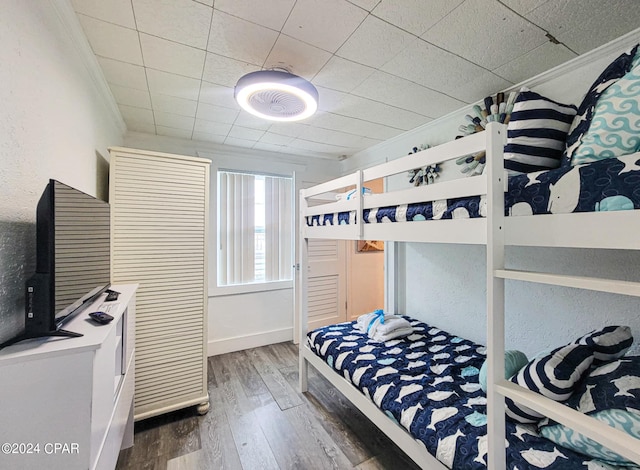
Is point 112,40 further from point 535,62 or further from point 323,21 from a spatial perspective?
point 535,62

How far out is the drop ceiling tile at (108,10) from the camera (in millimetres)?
1178

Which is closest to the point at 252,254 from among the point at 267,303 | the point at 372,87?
the point at 267,303

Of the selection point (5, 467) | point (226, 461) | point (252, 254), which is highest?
point (252, 254)

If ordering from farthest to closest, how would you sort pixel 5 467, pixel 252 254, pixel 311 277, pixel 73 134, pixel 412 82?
pixel 311 277, pixel 252 254, pixel 412 82, pixel 73 134, pixel 5 467

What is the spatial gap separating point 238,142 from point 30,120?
6.78 ft

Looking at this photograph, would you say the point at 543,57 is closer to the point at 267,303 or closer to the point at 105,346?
the point at 105,346

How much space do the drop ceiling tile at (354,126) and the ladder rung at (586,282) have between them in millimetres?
1896

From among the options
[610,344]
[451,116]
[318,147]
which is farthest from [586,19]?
[318,147]

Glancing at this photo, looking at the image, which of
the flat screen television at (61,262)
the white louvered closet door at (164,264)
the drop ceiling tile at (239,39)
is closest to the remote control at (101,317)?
the flat screen television at (61,262)

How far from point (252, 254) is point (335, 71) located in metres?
2.25

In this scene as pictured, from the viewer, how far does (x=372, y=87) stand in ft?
6.15

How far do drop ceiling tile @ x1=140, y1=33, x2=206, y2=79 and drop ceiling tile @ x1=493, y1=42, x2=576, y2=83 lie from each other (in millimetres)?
1810

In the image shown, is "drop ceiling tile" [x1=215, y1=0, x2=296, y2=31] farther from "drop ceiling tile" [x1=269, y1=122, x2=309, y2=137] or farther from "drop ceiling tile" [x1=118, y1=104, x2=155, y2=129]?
"drop ceiling tile" [x1=118, y1=104, x2=155, y2=129]

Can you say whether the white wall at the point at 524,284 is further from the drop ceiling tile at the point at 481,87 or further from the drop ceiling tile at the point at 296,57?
the drop ceiling tile at the point at 296,57
